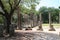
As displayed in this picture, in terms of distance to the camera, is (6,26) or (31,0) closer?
(6,26)

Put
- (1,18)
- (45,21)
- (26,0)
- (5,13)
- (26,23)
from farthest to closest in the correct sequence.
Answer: (45,21) < (26,23) < (1,18) < (26,0) < (5,13)

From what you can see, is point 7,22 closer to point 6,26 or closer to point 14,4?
point 6,26

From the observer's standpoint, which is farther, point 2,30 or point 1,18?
point 1,18

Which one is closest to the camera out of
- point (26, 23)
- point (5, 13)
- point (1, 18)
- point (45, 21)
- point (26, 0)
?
point (5, 13)

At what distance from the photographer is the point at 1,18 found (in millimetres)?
17516

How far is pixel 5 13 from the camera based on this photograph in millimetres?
14062

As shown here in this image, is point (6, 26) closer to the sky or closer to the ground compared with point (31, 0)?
closer to the ground

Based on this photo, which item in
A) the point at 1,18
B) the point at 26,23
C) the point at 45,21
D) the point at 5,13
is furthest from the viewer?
the point at 45,21

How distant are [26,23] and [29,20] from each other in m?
1.53

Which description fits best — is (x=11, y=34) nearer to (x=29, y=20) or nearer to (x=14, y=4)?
(x=14, y=4)

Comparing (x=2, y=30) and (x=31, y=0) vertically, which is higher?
(x=31, y=0)

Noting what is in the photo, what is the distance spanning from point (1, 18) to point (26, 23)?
10.3m

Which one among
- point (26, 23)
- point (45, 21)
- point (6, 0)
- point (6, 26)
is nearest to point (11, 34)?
point (6, 26)

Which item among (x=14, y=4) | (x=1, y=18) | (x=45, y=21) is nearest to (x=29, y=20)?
(x=1, y=18)
